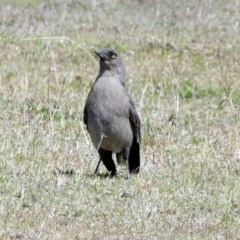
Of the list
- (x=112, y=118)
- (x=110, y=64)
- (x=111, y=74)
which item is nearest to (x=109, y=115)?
(x=112, y=118)

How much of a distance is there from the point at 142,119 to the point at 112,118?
240 cm

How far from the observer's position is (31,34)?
53.2 ft

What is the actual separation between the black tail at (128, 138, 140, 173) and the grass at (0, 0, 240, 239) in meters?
0.15

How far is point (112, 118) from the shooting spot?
969 centimetres

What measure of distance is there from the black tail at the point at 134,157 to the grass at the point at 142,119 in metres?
0.15

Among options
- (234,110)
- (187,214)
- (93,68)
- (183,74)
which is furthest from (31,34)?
(187,214)

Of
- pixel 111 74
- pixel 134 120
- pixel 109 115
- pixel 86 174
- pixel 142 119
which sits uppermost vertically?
pixel 111 74

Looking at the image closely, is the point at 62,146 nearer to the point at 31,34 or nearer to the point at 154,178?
the point at 154,178

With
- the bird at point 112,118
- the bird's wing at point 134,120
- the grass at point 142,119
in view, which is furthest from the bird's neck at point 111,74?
the grass at point 142,119

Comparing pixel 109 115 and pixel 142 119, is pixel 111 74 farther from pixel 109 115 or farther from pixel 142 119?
pixel 142 119

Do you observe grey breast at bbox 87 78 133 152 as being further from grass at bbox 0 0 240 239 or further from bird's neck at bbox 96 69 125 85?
grass at bbox 0 0 240 239

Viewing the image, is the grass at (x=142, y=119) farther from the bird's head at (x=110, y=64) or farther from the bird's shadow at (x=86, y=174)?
the bird's head at (x=110, y=64)

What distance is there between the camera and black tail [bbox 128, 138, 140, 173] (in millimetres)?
10052

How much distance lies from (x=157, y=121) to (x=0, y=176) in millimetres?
3270
